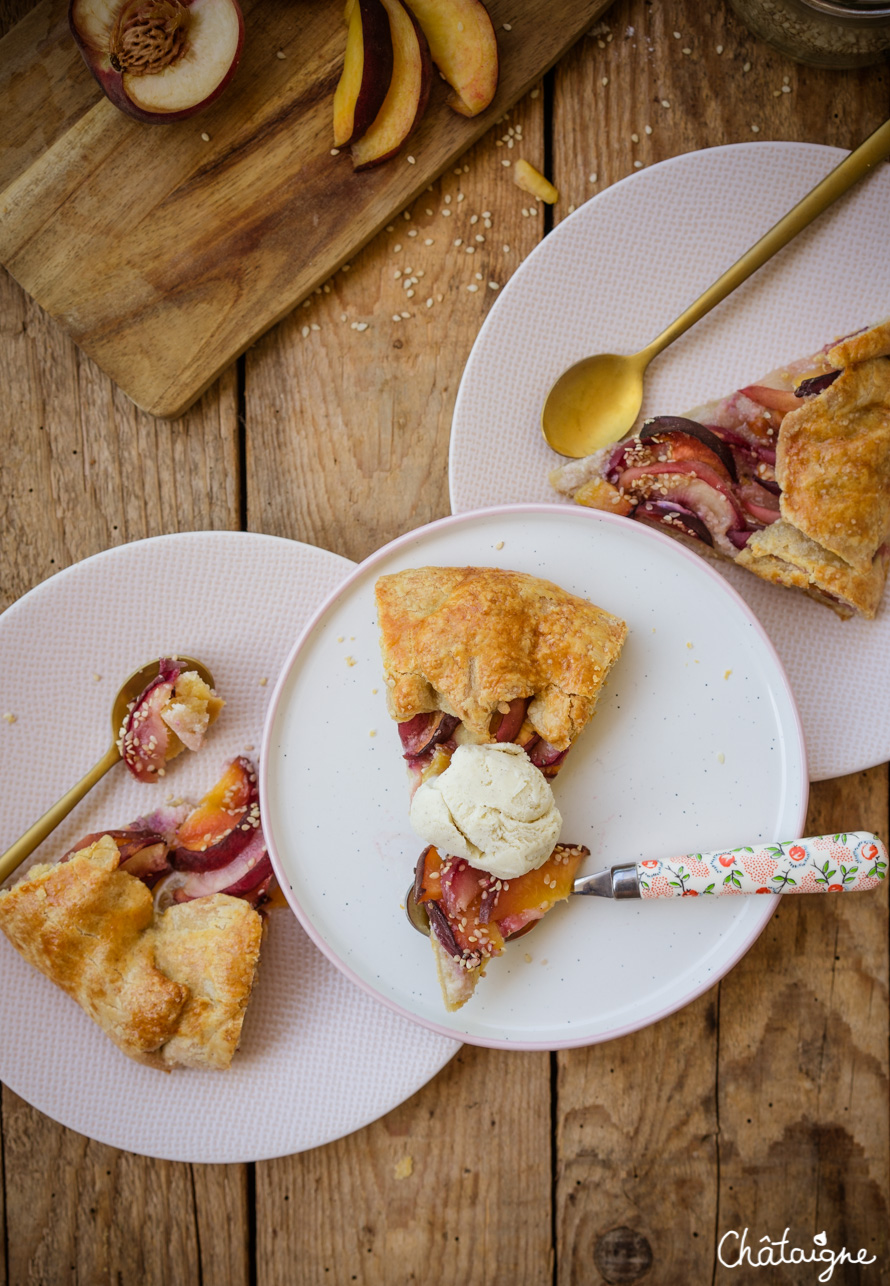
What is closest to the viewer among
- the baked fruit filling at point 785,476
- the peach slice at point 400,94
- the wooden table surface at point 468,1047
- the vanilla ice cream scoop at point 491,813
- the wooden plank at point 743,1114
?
the vanilla ice cream scoop at point 491,813

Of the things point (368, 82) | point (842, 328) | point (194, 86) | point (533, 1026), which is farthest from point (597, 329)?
point (533, 1026)

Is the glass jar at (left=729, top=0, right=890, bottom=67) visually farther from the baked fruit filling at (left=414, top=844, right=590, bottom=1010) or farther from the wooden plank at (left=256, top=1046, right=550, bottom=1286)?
the wooden plank at (left=256, top=1046, right=550, bottom=1286)

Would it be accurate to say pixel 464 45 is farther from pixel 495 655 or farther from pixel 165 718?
pixel 165 718

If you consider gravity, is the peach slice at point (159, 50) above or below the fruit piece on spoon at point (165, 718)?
above

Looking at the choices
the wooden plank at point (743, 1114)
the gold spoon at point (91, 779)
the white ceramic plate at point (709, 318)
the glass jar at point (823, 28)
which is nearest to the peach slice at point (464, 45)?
the white ceramic plate at point (709, 318)

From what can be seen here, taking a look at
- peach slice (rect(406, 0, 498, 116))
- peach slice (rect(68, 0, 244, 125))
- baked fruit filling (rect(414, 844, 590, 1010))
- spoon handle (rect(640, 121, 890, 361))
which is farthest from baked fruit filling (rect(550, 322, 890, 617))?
peach slice (rect(68, 0, 244, 125))

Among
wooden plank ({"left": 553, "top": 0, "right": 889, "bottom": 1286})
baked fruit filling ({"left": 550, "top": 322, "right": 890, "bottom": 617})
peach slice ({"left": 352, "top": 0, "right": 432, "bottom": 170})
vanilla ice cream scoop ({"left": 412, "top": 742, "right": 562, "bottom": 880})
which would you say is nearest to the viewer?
vanilla ice cream scoop ({"left": 412, "top": 742, "right": 562, "bottom": 880})

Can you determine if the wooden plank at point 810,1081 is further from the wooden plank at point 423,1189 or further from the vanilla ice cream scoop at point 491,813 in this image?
the vanilla ice cream scoop at point 491,813
